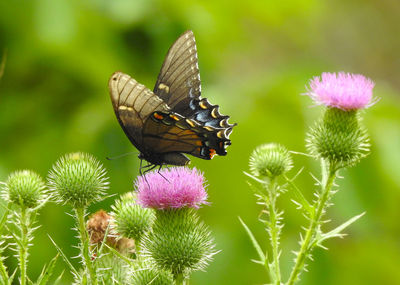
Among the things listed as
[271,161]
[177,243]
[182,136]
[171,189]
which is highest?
[182,136]

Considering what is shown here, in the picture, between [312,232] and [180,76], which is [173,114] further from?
[312,232]

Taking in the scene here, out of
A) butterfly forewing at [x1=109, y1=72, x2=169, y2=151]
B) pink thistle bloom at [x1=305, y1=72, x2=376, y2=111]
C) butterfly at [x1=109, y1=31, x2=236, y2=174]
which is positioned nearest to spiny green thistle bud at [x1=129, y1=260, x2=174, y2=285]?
butterfly at [x1=109, y1=31, x2=236, y2=174]

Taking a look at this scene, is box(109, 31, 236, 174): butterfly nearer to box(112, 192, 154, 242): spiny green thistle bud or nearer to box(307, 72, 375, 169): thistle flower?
box(112, 192, 154, 242): spiny green thistle bud

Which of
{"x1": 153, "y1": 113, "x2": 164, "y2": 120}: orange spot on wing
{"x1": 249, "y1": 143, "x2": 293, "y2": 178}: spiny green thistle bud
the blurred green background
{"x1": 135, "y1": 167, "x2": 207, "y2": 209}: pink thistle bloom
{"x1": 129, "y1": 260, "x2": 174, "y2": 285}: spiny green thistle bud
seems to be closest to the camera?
{"x1": 129, "y1": 260, "x2": 174, "y2": 285}: spiny green thistle bud

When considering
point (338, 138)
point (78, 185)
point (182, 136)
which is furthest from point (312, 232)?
point (78, 185)

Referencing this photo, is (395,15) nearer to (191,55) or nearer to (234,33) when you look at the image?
(234,33)

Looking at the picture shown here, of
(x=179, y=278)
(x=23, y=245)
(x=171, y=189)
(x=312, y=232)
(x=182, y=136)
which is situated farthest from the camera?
(x=182, y=136)
